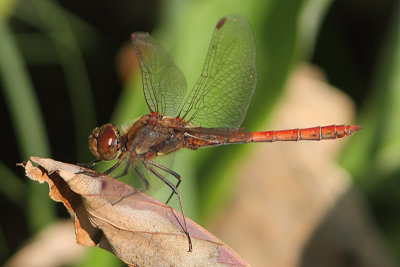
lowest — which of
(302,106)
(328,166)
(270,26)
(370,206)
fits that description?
(370,206)

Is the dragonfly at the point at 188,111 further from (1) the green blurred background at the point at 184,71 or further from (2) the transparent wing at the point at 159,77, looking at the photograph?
(1) the green blurred background at the point at 184,71

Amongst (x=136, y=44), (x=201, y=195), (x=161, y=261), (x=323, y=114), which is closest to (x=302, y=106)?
(x=323, y=114)

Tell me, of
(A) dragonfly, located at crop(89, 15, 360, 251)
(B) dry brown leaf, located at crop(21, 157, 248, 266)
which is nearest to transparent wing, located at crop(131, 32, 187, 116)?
(A) dragonfly, located at crop(89, 15, 360, 251)

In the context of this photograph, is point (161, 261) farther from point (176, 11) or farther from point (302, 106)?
point (302, 106)

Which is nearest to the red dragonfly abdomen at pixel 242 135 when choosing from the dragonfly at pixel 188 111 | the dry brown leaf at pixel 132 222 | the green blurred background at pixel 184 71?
the dragonfly at pixel 188 111

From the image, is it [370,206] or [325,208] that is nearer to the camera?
[325,208]
